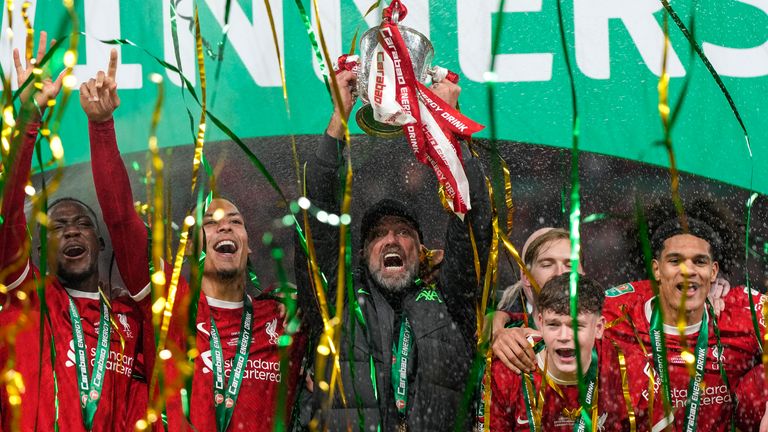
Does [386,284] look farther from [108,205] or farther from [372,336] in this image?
[108,205]

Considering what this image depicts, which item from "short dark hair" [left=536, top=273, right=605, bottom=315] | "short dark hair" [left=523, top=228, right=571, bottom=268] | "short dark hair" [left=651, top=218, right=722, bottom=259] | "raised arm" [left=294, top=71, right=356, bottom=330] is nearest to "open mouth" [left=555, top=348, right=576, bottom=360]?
"short dark hair" [left=536, top=273, right=605, bottom=315]

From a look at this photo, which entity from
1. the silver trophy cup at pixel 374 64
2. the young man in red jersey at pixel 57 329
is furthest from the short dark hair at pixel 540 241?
the young man in red jersey at pixel 57 329

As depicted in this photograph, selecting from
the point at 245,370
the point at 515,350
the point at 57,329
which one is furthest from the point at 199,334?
the point at 515,350

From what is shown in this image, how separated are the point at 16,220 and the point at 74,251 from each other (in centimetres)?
25

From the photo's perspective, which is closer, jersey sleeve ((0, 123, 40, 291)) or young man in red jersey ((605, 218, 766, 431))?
jersey sleeve ((0, 123, 40, 291))

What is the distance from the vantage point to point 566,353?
2766mm

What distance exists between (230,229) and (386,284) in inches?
19.3

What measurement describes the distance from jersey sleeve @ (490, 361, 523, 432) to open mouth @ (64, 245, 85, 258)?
4.04 feet

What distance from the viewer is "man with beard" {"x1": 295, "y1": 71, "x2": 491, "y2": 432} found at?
9.12ft

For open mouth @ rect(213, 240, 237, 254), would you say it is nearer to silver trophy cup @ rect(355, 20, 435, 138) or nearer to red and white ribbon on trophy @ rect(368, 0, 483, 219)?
silver trophy cup @ rect(355, 20, 435, 138)

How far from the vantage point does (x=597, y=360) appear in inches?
111

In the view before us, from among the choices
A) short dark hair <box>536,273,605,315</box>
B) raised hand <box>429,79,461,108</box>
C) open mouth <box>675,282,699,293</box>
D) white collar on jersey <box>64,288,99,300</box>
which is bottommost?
white collar on jersey <box>64,288,99,300</box>

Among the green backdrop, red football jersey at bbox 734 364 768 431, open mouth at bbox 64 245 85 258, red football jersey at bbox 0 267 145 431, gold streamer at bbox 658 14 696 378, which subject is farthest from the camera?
the green backdrop

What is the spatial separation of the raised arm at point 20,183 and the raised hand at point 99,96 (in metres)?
0.12
